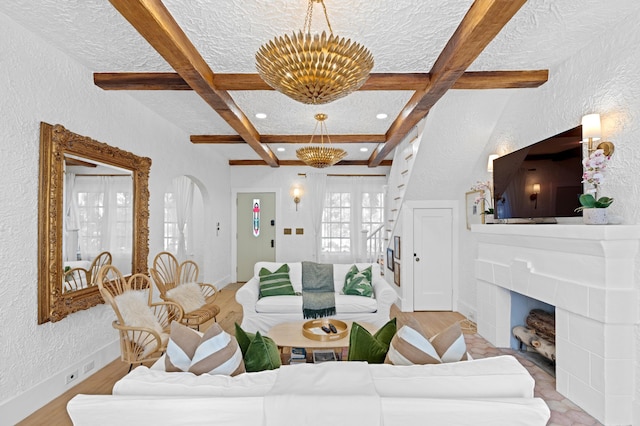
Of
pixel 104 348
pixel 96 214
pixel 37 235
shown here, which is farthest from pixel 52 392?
pixel 96 214

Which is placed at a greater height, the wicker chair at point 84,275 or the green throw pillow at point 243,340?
Answer: the wicker chair at point 84,275

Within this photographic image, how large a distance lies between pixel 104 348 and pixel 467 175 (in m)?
4.75

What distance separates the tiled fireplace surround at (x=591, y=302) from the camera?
2264 millimetres

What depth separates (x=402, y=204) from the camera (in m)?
5.29

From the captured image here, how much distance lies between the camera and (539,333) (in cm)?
335

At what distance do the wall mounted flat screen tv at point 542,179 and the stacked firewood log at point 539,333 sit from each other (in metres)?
1.05

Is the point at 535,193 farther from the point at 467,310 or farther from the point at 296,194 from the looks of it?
the point at 296,194

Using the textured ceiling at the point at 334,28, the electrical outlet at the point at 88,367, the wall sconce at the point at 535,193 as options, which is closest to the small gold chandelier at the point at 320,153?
the textured ceiling at the point at 334,28

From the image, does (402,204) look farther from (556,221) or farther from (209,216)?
(209,216)

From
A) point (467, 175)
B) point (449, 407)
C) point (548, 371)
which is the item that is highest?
point (467, 175)

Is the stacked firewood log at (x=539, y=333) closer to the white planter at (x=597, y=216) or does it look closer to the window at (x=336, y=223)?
the white planter at (x=597, y=216)

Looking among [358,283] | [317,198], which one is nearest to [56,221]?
[358,283]

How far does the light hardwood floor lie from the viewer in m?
2.42

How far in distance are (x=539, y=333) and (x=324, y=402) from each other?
9.98 ft
